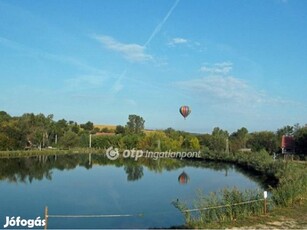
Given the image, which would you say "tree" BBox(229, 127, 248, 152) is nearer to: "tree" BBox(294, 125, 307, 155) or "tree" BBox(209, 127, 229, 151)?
"tree" BBox(209, 127, 229, 151)

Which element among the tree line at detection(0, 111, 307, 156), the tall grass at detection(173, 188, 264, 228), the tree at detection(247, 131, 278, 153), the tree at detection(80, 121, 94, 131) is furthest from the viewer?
the tree at detection(80, 121, 94, 131)

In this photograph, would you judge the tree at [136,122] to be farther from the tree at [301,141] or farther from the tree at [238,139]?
the tree at [301,141]

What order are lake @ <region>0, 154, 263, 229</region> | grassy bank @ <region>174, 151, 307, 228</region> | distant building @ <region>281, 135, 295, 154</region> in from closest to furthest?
1. grassy bank @ <region>174, 151, 307, 228</region>
2. lake @ <region>0, 154, 263, 229</region>
3. distant building @ <region>281, 135, 295, 154</region>

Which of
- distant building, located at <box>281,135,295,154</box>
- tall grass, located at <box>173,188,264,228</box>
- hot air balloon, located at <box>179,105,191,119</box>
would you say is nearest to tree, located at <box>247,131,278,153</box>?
distant building, located at <box>281,135,295,154</box>

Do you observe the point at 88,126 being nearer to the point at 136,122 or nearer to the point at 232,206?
the point at 136,122

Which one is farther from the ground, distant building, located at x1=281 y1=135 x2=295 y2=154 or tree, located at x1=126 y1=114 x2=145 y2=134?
tree, located at x1=126 y1=114 x2=145 y2=134

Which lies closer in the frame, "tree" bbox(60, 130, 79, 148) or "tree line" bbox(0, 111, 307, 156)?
"tree line" bbox(0, 111, 307, 156)

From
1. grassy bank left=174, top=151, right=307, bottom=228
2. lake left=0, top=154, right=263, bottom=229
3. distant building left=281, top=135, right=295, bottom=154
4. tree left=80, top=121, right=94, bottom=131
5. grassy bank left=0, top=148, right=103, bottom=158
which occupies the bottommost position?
lake left=0, top=154, right=263, bottom=229

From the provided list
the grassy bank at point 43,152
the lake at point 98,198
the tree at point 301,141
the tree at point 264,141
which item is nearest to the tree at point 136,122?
the grassy bank at point 43,152

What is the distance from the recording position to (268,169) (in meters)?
26.0

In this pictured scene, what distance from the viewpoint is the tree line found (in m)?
45.5

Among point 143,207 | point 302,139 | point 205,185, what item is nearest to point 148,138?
point 302,139

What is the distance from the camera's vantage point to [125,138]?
55.5 metres

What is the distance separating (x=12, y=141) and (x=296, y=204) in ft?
127
